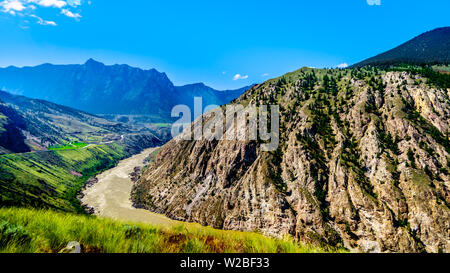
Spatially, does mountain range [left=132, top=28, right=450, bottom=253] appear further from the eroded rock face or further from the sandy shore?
the sandy shore

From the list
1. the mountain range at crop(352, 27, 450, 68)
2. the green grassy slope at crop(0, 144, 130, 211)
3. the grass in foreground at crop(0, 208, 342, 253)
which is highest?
the mountain range at crop(352, 27, 450, 68)

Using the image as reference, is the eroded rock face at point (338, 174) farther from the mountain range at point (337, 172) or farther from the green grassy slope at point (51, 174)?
the green grassy slope at point (51, 174)

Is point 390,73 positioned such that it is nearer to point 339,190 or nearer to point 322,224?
point 339,190

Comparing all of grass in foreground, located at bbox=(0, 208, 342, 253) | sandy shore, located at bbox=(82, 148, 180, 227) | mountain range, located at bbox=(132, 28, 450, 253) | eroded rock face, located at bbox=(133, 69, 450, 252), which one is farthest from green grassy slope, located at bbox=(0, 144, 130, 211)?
grass in foreground, located at bbox=(0, 208, 342, 253)

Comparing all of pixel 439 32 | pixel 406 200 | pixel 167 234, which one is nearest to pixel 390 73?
pixel 406 200

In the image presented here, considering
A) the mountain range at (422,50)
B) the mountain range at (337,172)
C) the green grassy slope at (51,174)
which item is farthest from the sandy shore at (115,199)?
the mountain range at (422,50)

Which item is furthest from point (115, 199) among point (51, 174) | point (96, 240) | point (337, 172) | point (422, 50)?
point (422, 50)

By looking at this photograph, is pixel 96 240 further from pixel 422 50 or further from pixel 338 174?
pixel 422 50
